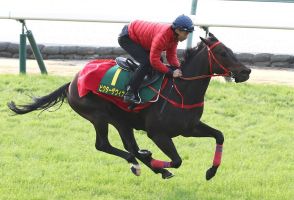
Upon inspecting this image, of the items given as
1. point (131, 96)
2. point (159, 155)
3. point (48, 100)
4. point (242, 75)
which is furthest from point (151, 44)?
point (159, 155)

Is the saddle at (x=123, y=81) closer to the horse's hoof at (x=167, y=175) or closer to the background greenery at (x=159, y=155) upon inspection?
the horse's hoof at (x=167, y=175)

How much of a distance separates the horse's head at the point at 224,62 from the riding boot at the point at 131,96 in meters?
0.76

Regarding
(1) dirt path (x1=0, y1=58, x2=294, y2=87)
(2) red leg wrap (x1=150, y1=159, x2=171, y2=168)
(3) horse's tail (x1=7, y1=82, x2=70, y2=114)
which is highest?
(3) horse's tail (x1=7, y1=82, x2=70, y2=114)

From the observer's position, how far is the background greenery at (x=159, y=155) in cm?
656

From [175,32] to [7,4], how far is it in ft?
38.3

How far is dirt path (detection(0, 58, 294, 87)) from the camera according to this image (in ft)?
40.0

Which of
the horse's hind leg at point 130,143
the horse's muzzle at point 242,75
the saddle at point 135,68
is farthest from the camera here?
the horse's hind leg at point 130,143

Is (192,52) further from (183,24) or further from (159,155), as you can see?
(159,155)

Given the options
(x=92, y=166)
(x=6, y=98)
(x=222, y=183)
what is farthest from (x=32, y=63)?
(x=222, y=183)

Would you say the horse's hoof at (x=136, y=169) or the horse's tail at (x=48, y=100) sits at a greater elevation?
the horse's tail at (x=48, y=100)

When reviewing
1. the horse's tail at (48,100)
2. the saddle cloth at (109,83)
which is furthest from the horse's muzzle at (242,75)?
the horse's tail at (48,100)

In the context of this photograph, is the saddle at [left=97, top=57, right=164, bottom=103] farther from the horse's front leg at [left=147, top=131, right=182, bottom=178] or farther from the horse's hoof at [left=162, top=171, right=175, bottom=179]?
the horse's hoof at [left=162, top=171, right=175, bottom=179]

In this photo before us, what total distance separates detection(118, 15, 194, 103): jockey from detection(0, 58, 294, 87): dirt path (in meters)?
5.52

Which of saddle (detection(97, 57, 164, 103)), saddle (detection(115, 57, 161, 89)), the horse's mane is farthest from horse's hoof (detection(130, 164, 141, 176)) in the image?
the horse's mane
